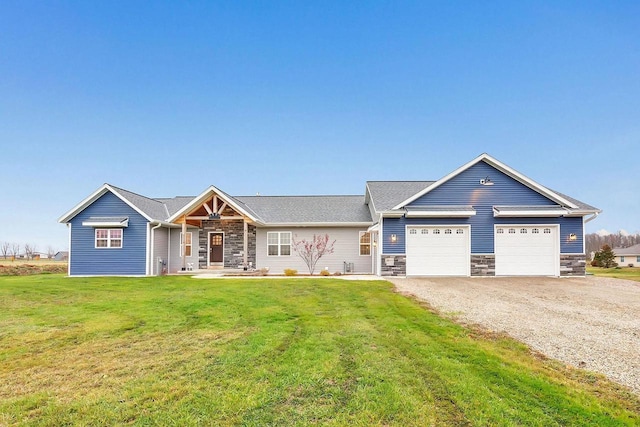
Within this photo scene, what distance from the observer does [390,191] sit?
1994 cm

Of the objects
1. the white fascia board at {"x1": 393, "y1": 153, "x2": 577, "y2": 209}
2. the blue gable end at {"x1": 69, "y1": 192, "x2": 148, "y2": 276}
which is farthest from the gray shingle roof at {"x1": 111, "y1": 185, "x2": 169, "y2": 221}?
the white fascia board at {"x1": 393, "y1": 153, "x2": 577, "y2": 209}

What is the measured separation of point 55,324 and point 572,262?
2020 cm

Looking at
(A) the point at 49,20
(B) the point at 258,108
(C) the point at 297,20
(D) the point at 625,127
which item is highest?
(C) the point at 297,20

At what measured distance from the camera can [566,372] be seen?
4.31 meters

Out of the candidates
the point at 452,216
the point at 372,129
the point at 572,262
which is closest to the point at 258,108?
the point at 372,129

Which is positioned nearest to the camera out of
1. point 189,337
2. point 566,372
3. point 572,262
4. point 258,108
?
point 566,372

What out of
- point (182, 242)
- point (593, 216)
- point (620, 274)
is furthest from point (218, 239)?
point (620, 274)

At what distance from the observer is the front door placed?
20172 millimetres

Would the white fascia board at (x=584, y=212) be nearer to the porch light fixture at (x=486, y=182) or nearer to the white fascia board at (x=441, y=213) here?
the porch light fixture at (x=486, y=182)

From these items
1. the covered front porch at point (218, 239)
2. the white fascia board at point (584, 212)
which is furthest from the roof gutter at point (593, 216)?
the covered front porch at point (218, 239)

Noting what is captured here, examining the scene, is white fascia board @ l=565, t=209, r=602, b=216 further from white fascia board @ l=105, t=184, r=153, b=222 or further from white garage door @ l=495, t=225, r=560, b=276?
white fascia board @ l=105, t=184, r=153, b=222

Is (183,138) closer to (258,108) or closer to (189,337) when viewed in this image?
(258,108)

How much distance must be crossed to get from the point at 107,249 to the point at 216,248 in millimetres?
5788

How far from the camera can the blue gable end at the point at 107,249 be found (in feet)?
59.9
